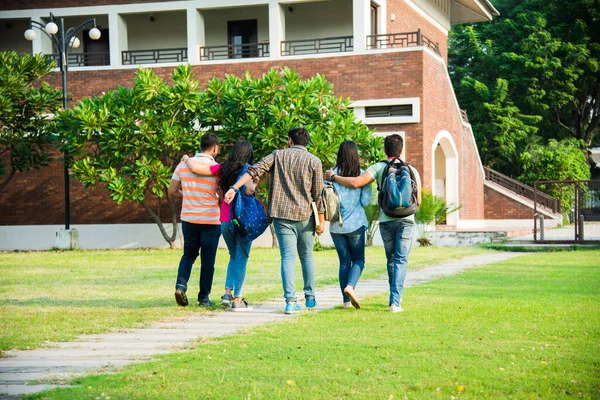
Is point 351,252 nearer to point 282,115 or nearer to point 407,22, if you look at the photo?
point 282,115

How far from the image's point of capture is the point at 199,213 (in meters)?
9.55

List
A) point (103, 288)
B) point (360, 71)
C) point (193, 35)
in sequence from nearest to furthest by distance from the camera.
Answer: point (103, 288) → point (360, 71) → point (193, 35)

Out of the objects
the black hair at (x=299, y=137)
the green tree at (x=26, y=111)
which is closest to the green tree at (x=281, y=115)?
the green tree at (x=26, y=111)

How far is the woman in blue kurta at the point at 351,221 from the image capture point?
9.22 m

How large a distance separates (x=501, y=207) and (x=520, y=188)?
2.21 m

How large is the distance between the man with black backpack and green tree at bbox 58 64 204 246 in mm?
13219

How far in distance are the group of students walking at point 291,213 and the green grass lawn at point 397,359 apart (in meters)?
0.55

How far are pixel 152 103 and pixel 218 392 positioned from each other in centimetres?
1793

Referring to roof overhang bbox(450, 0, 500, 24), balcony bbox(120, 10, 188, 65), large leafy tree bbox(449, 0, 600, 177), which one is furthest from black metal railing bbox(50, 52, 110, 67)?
large leafy tree bbox(449, 0, 600, 177)

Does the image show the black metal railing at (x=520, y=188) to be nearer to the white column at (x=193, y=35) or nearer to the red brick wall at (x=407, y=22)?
the red brick wall at (x=407, y=22)

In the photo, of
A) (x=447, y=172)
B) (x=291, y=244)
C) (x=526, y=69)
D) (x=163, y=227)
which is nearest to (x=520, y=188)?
(x=447, y=172)

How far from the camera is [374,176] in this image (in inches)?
361

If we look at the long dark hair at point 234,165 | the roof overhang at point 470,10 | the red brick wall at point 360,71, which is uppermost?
the roof overhang at point 470,10

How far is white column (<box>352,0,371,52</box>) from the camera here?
2523 centimetres
